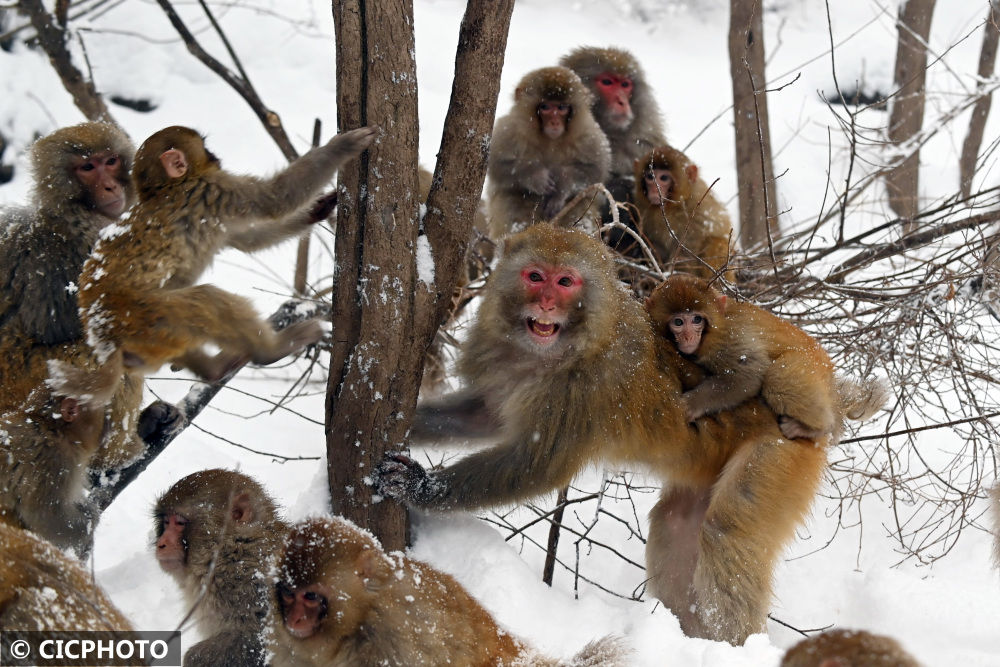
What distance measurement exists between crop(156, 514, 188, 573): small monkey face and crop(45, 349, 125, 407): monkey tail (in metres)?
0.61

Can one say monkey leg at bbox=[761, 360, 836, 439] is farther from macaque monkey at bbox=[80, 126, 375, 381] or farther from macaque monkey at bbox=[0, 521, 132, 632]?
macaque monkey at bbox=[0, 521, 132, 632]

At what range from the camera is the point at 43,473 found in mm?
3650

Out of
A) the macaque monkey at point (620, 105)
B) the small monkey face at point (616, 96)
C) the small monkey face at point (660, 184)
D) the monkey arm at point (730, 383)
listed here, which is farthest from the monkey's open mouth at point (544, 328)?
the small monkey face at point (616, 96)

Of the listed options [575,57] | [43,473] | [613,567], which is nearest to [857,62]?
[575,57]

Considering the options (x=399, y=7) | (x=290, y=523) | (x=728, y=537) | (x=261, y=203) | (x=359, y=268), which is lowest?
(x=290, y=523)

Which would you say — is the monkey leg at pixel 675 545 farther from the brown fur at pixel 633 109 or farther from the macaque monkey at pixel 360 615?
the brown fur at pixel 633 109

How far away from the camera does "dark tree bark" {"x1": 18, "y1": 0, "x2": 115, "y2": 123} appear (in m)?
5.60

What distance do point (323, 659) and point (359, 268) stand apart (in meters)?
1.26

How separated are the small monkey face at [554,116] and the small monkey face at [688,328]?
211 centimetres

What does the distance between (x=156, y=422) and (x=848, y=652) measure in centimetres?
305

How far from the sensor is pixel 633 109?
637cm

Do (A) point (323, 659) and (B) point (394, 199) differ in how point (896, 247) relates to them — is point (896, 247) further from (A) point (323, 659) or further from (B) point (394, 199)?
(A) point (323, 659)

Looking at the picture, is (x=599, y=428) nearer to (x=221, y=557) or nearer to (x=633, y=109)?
(x=221, y=557)

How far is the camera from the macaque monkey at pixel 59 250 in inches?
152
